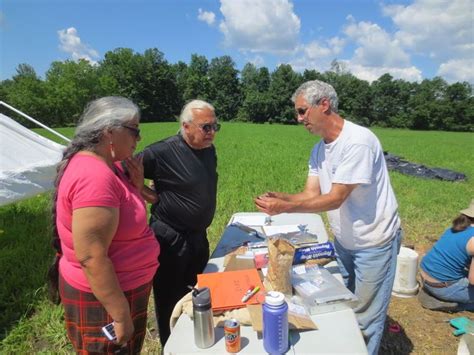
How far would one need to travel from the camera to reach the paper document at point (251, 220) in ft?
10.3

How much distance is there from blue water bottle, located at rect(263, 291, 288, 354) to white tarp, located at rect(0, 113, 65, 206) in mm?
2340

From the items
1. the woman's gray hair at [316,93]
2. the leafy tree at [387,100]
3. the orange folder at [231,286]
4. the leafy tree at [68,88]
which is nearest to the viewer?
the orange folder at [231,286]

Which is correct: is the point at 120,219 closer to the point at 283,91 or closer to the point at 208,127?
the point at 208,127

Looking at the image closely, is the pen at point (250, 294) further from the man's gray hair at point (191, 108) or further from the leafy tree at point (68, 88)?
the leafy tree at point (68, 88)

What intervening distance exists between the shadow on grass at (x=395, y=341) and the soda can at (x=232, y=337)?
86.9 inches

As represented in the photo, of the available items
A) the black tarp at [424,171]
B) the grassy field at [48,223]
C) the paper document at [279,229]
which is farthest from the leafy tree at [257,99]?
the paper document at [279,229]

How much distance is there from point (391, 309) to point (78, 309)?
333cm

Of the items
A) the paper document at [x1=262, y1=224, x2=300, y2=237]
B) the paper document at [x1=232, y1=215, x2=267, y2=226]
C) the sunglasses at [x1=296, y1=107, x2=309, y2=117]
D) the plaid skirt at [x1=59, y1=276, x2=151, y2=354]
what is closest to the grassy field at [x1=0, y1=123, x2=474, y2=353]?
the plaid skirt at [x1=59, y1=276, x2=151, y2=354]

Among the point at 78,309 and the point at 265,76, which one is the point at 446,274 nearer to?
the point at 78,309

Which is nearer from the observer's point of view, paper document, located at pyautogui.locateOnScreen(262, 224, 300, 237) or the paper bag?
the paper bag

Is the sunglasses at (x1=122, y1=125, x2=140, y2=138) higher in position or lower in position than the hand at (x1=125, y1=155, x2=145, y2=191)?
higher

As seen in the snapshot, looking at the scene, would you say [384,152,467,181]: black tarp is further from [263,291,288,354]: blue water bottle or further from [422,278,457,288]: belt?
[263,291,288,354]: blue water bottle

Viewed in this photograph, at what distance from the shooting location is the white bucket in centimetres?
376

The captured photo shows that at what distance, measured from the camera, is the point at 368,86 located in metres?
62.9
